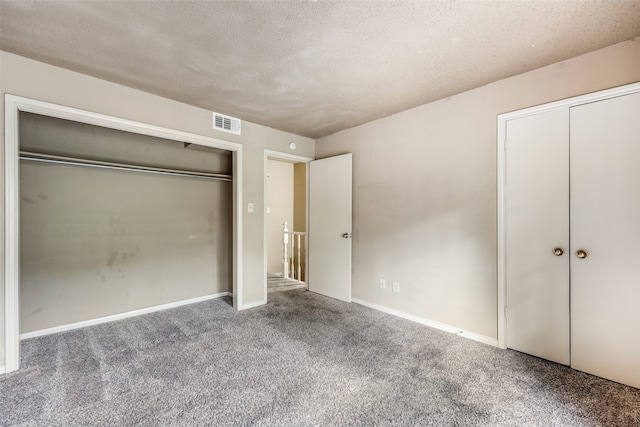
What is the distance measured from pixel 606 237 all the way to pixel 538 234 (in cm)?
39

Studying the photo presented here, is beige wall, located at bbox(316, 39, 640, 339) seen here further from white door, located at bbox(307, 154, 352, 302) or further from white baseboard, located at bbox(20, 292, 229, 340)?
white baseboard, located at bbox(20, 292, 229, 340)

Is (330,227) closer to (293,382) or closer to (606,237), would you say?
(293,382)

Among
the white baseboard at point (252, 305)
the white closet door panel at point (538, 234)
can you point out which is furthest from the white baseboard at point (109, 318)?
the white closet door panel at point (538, 234)

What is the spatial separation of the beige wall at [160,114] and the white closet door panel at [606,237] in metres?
3.09

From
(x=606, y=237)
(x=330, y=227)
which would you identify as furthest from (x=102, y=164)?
(x=606, y=237)

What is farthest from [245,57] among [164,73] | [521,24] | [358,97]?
[521,24]

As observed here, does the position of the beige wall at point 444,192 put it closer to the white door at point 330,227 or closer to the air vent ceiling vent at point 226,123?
the white door at point 330,227

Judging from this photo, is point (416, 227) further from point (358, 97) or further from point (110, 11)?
point (110, 11)

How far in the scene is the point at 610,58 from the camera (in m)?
1.94

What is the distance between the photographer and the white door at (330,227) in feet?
12.2

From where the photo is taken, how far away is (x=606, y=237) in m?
1.96

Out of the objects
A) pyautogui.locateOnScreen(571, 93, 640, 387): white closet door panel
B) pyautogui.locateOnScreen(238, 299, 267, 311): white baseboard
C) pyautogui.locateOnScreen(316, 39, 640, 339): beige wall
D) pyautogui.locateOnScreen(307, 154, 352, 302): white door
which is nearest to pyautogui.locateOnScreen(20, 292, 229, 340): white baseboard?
pyautogui.locateOnScreen(238, 299, 267, 311): white baseboard

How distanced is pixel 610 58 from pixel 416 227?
1.93 meters

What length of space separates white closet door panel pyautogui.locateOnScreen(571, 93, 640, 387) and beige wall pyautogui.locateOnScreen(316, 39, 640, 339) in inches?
11.9
